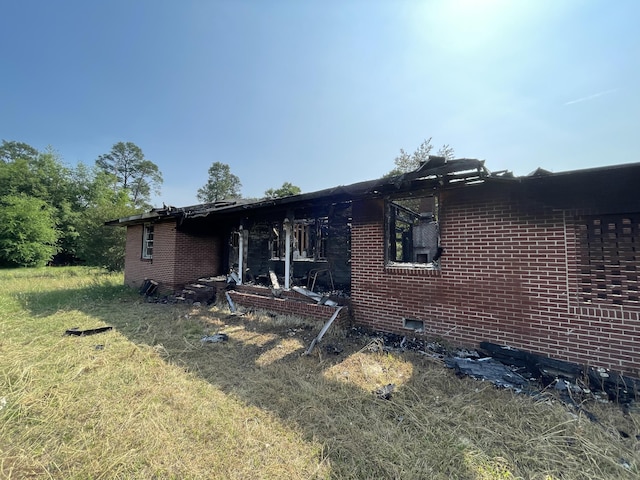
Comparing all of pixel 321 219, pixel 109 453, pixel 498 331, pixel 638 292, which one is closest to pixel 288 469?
pixel 109 453

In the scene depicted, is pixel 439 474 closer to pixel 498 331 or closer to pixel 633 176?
pixel 498 331

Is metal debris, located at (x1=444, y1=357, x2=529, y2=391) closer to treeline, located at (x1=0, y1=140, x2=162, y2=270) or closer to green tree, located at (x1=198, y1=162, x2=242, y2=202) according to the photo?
treeline, located at (x1=0, y1=140, x2=162, y2=270)

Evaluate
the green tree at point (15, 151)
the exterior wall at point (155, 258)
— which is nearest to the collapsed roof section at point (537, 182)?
the exterior wall at point (155, 258)

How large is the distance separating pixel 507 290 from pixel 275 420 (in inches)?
152

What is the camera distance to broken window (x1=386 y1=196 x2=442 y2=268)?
552 cm

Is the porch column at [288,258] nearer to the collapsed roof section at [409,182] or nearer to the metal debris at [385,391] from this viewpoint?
the collapsed roof section at [409,182]

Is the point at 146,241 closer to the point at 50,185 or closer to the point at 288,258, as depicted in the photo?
the point at 288,258

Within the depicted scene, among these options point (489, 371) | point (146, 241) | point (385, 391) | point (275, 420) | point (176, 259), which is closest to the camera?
point (275, 420)

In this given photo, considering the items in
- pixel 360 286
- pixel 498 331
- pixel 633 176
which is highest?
pixel 633 176

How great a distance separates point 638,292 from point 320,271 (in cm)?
716

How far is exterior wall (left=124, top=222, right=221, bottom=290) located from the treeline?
726 cm

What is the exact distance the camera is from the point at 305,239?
35.0ft

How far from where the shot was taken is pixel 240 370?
3.92 m

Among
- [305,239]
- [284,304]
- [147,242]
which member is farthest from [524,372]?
[147,242]
